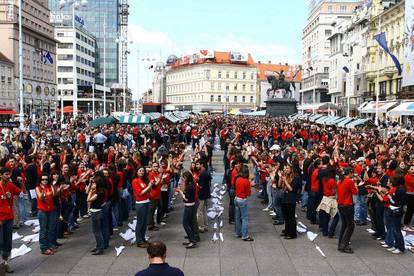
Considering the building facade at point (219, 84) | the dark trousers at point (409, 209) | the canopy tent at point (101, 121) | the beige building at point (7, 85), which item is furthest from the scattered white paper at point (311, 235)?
the building facade at point (219, 84)

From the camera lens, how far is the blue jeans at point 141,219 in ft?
32.1

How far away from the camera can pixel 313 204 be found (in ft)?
39.2

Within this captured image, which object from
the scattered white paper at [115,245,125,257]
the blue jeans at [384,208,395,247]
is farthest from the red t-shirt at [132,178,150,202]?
the blue jeans at [384,208,395,247]

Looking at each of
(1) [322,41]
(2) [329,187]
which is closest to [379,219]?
(2) [329,187]

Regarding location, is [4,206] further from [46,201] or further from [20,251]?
[20,251]

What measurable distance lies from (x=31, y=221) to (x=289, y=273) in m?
6.95

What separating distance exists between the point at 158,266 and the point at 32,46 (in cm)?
7526

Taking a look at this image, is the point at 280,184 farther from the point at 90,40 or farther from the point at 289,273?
the point at 90,40

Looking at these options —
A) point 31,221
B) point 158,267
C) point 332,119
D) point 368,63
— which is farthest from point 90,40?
point 158,267

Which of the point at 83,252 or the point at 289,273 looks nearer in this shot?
the point at 289,273

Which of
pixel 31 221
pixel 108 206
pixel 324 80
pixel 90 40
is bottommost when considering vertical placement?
pixel 31 221

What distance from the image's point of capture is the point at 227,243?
10219 mm

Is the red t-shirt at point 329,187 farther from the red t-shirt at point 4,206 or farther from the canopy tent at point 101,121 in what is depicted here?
the canopy tent at point 101,121

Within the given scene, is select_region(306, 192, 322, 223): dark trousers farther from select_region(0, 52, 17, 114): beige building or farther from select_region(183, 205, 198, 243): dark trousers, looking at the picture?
select_region(0, 52, 17, 114): beige building
